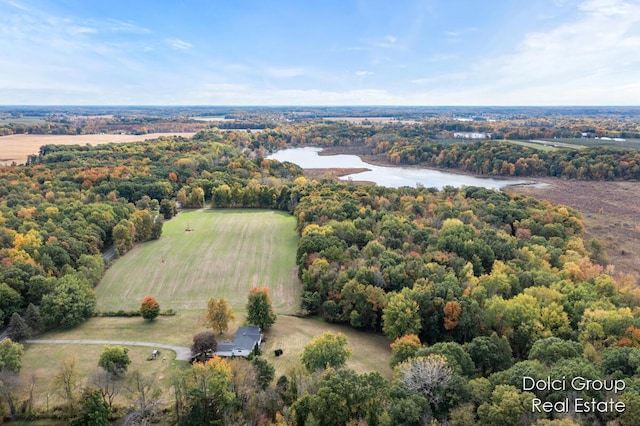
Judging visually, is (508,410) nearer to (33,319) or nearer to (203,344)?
(203,344)

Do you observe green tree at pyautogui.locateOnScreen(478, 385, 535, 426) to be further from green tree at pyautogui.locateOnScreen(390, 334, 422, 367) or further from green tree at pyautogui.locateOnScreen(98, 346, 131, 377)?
green tree at pyautogui.locateOnScreen(98, 346, 131, 377)

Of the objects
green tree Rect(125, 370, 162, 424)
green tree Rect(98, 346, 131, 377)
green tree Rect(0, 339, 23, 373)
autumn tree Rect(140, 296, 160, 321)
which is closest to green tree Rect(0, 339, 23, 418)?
green tree Rect(0, 339, 23, 373)

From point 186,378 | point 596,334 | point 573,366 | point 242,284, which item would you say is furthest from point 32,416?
point 596,334

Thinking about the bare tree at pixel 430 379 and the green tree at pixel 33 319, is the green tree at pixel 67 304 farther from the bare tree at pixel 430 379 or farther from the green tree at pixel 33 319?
the bare tree at pixel 430 379

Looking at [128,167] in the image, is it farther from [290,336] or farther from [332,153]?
[332,153]

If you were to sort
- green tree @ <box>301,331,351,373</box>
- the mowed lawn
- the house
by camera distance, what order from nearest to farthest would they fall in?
green tree @ <box>301,331,351,373</box> < the house < the mowed lawn

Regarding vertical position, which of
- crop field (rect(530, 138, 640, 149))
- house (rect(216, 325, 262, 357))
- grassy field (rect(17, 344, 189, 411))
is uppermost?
crop field (rect(530, 138, 640, 149))

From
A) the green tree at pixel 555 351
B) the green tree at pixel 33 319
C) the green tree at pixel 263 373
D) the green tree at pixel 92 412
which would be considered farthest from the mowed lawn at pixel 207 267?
the green tree at pixel 555 351

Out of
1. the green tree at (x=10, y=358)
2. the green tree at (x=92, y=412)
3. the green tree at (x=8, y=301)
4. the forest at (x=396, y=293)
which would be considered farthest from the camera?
the green tree at (x=8, y=301)
